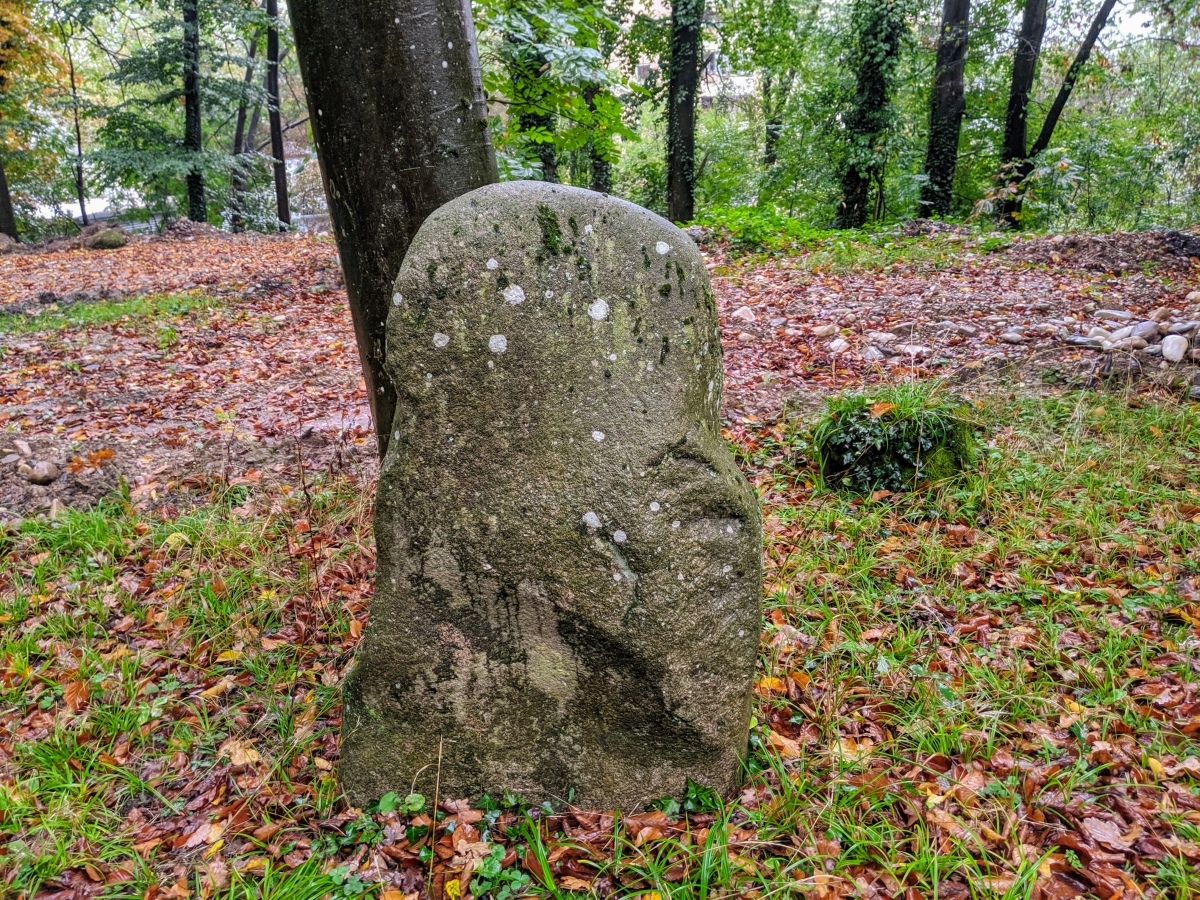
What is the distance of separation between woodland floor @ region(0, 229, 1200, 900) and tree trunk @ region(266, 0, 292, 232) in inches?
540

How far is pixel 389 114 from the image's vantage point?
2.63 m

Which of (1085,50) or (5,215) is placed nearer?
(1085,50)

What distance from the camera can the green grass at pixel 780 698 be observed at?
2061 mm

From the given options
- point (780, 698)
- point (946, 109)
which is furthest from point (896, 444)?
point (946, 109)

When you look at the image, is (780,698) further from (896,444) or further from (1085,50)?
(1085,50)

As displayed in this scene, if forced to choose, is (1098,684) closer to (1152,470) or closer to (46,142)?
(1152,470)

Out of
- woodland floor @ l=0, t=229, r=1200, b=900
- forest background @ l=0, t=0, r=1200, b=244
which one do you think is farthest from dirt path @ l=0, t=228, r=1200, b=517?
forest background @ l=0, t=0, r=1200, b=244

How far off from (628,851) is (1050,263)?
30.3 ft

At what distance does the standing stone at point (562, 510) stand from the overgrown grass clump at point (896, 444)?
2149 mm

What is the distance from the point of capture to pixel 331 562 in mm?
3529

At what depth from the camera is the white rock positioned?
16.1 feet

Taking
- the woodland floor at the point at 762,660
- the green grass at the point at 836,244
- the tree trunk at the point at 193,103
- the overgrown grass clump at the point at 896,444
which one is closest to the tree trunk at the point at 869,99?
the green grass at the point at 836,244

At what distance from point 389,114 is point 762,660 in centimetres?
274

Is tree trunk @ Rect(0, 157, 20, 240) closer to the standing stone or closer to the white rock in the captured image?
the standing stone
